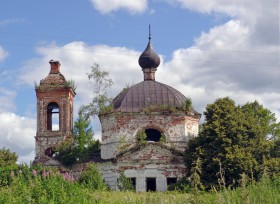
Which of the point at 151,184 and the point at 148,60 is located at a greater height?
the point at 148,60

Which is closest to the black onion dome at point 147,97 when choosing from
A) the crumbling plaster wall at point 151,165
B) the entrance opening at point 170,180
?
the crumbling plaster wall at point 151,165

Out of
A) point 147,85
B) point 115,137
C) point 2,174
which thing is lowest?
point 2,174

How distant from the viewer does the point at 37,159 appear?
2841cm

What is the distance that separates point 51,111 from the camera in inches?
1166

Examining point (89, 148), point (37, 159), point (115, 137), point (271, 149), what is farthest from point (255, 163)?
point (37, 159)

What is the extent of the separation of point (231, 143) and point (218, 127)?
92cm

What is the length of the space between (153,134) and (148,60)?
14.3 feet

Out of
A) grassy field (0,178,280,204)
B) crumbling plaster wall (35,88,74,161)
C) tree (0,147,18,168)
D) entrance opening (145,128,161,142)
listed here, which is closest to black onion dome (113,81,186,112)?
entrance opening (145,128,161,142)

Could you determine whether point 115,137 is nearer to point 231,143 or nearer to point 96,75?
point 231,143

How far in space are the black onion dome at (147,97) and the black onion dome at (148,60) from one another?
154cm

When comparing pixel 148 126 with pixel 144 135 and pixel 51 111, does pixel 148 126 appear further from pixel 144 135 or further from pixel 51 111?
pixel 51 111

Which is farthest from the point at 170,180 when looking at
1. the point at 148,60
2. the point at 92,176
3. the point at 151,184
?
the point at 148,60

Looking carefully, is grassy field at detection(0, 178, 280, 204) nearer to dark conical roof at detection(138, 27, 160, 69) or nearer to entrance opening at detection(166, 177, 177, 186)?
entrance opening at detection(166, 177, 177, 186)

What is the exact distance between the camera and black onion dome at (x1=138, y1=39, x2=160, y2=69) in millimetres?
28531
